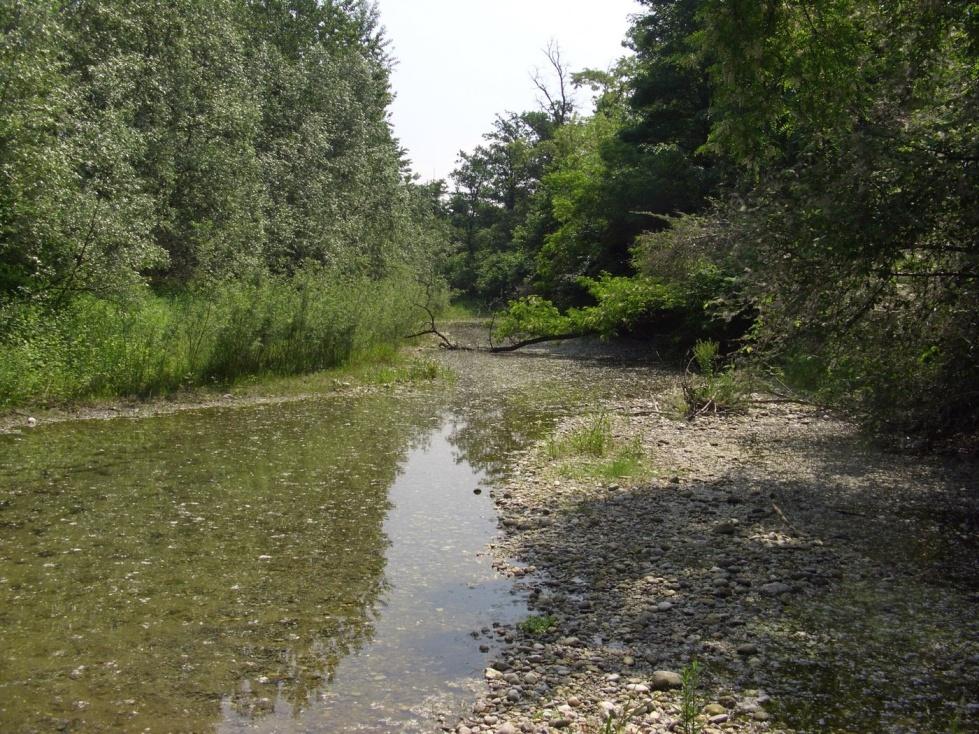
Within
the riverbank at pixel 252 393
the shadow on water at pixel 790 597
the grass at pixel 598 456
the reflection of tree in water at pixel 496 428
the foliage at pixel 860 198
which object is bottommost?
the reflection of tree in water at pixel 496 428

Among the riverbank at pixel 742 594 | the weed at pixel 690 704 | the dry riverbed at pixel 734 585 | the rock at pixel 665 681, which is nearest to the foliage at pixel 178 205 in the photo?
the dry riverbed at pixel 734 585

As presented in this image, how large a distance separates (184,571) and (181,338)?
10747 millimetres

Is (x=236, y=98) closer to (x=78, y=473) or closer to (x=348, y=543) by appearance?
(x=78, y=473)

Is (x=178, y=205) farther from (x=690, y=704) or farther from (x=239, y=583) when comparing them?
(x=690, y=704)

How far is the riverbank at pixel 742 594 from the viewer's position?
4965 mm

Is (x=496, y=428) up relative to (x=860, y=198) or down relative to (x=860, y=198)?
down

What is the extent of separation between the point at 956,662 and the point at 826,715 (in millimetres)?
1300

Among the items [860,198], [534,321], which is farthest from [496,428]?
[534,321]

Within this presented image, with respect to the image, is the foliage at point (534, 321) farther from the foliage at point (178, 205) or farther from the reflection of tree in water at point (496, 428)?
the reflection of tree in water at point (496, 428)

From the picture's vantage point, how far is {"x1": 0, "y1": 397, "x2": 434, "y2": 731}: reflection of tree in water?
5379 mm

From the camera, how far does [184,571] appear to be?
7.54 meters

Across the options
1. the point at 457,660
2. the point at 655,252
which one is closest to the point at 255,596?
the point at 457,660

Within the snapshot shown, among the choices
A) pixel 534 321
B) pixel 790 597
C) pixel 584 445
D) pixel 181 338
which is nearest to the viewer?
pixel 790 597

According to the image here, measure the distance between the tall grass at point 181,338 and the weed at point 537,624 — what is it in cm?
1170
